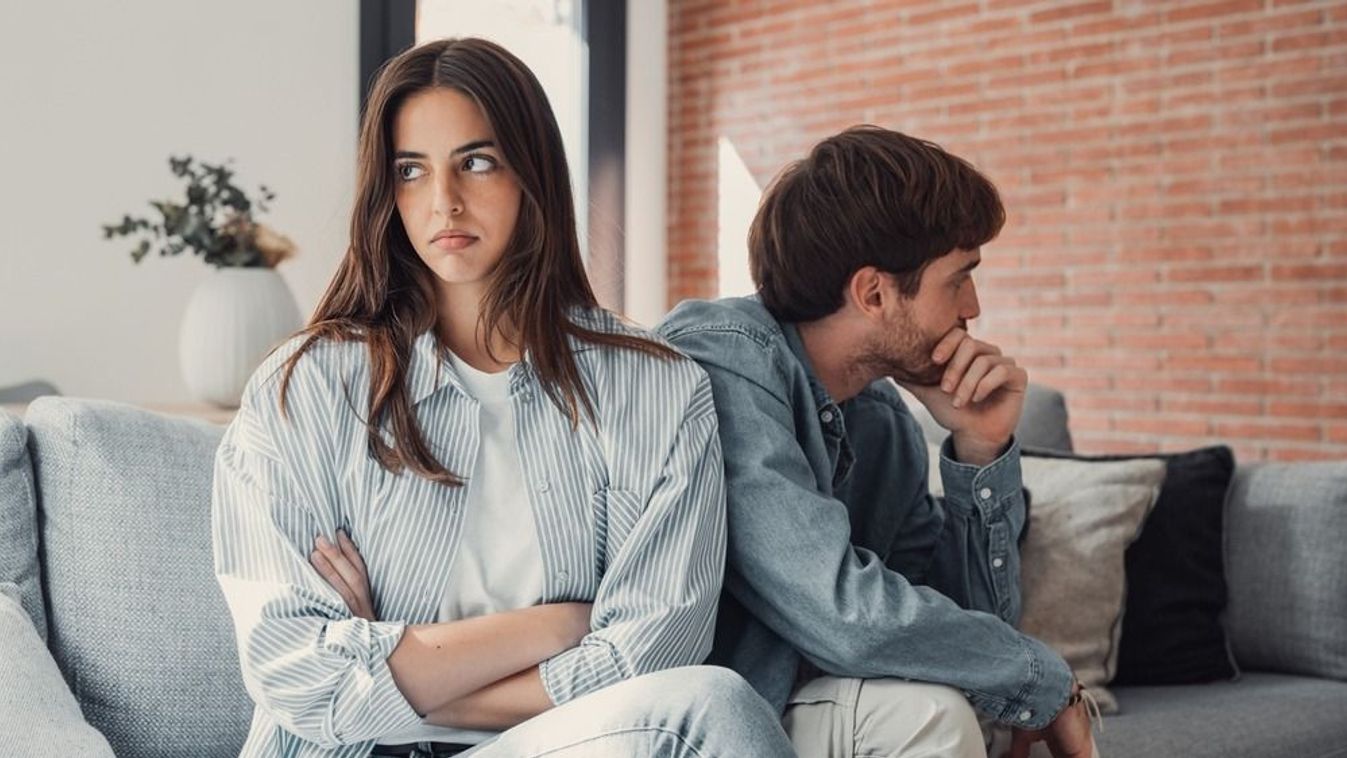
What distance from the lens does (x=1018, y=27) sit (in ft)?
15.2

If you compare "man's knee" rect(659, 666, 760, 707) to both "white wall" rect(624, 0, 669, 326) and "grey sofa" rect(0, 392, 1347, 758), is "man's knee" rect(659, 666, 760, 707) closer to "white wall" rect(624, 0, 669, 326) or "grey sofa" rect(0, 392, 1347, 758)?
"grey sofa" rect(0, 392, 1347, 758)

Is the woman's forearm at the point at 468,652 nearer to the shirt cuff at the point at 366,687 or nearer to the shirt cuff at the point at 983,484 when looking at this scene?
the shirt cuff at the point at 366,687

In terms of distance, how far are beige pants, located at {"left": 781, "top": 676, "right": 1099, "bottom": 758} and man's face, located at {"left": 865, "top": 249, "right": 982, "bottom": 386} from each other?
1.42 ft

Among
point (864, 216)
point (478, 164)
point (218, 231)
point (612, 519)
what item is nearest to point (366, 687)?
point (612, 519)

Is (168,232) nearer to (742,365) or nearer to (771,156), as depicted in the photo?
(742,365)

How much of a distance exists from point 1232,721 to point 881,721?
0.89 metres

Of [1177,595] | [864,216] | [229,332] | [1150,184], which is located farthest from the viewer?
[1150,184]

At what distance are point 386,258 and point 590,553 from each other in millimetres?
394

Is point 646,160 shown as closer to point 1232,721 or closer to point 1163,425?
point 1163,425

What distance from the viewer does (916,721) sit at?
4.91ft

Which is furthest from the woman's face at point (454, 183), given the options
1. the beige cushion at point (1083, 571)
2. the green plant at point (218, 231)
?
the green plant at point (218, 231)

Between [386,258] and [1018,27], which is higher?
[1018,27]

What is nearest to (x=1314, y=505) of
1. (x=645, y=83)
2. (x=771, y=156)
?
(x=771, y=156)

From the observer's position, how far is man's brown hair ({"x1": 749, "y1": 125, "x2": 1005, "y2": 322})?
1735 mm
